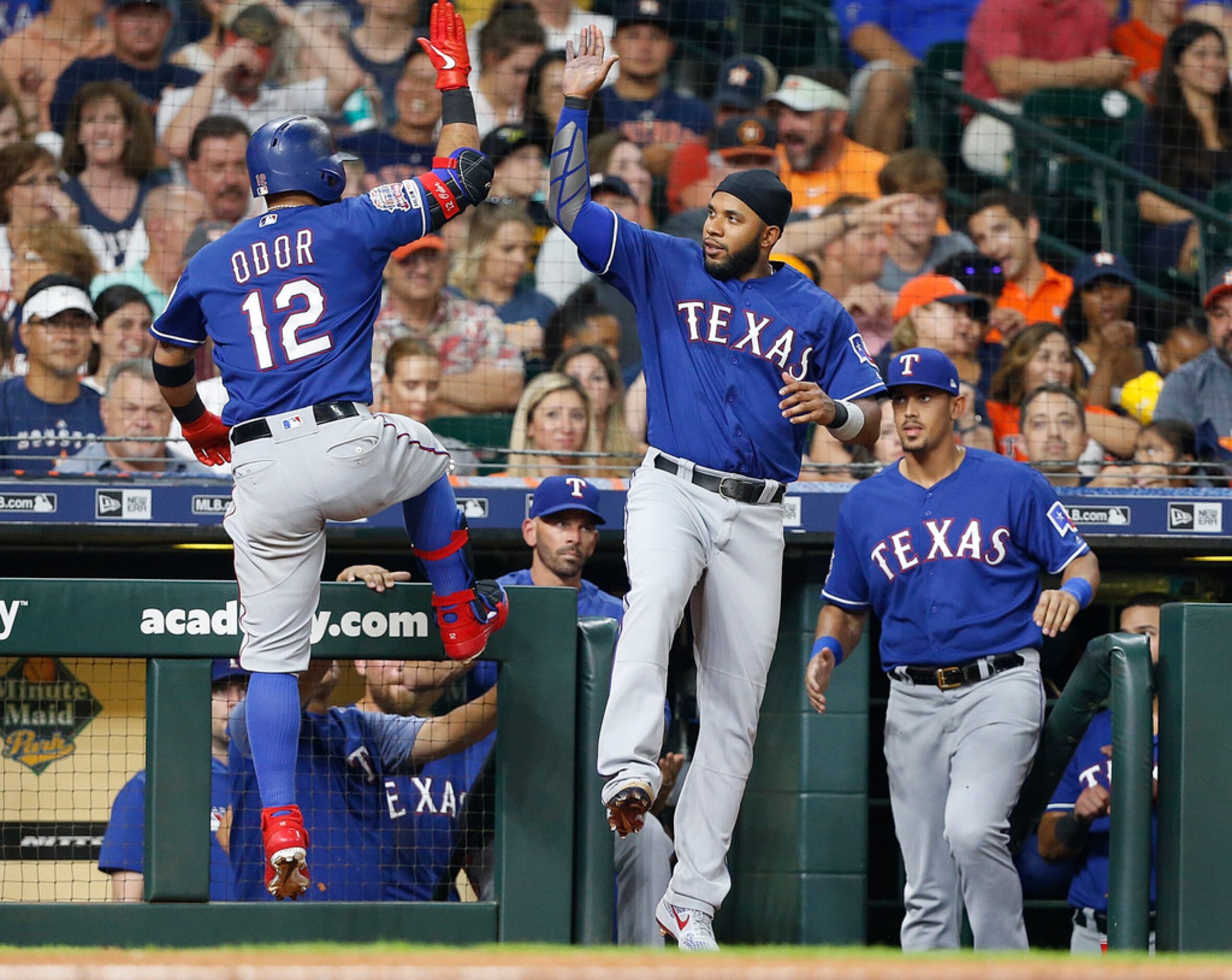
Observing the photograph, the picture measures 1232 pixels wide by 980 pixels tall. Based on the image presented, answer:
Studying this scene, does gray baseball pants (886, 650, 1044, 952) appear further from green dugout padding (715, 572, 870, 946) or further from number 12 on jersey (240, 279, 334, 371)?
number 12 on jersey (240, 279, 334, 371)

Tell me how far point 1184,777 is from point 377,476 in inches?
84.5

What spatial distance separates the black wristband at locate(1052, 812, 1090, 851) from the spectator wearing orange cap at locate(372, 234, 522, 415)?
2.94m

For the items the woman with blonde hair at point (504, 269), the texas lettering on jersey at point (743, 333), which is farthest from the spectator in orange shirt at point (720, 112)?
the texas lettering on jersey at point (743, 333)

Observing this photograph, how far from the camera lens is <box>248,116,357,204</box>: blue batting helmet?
401cm

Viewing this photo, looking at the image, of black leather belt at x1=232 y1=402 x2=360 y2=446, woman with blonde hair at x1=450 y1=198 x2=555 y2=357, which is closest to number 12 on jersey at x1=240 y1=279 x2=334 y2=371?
black leather belt at x1=232 y1=402 x2=360 y2=446

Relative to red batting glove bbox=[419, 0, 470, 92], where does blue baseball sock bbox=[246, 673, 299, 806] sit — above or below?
below

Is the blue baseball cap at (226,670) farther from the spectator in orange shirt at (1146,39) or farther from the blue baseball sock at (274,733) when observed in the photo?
the spectator in orange shirt at (1146,39)

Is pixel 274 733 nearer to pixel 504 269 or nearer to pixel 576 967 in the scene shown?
pixel 576 967

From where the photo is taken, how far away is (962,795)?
434cm

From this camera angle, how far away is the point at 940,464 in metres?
4.75

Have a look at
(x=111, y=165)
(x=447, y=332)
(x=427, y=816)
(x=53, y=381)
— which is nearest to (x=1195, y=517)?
(x=447, y=332)

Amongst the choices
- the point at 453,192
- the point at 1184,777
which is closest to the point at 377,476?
the point at 453,192

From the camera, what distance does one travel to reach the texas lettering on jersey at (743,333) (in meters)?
4.26

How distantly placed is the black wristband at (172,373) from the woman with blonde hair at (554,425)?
89.0 inches
